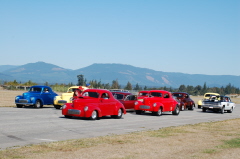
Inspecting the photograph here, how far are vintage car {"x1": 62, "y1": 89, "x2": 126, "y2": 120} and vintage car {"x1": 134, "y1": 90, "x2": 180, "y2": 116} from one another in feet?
13.9

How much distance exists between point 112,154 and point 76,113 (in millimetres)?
10405

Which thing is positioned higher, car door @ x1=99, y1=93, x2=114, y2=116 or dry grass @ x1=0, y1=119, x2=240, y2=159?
car door @ x1=99, y1=93, x2=114, y2=116

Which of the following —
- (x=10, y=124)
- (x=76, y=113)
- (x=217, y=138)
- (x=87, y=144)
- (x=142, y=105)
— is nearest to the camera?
(x=87, y=144)

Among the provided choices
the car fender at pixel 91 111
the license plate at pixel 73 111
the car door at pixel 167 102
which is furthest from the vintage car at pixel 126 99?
the license plate at pixel 73 111

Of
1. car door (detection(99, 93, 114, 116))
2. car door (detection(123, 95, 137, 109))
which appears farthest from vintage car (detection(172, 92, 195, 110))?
car door (detection(99, 93, 114, 116))

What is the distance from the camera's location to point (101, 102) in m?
22.0

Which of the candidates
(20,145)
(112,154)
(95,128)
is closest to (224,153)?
(112,154)

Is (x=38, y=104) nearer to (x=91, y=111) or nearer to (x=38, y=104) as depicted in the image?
(x=38, y=104)

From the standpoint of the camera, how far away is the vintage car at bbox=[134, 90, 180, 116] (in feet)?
88.8

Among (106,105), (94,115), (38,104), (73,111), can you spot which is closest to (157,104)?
(106,105)

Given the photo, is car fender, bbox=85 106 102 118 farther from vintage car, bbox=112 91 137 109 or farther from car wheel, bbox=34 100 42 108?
car wheel, bbox=34 100 42 108

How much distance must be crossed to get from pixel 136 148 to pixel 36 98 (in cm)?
1887

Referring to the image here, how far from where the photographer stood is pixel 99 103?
71.6 ft

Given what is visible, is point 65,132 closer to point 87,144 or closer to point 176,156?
point 87,144
